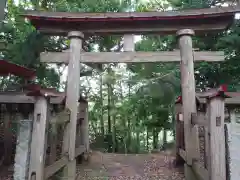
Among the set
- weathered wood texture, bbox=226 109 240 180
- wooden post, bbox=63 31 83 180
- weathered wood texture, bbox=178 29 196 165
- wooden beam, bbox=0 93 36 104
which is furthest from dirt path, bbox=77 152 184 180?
wooden beam, bbox=0 93 36 104

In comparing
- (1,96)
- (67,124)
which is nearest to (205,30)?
(67,124)

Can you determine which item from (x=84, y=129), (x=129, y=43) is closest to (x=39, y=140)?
(x=129, y=43)

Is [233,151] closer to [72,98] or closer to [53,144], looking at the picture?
[72,98]

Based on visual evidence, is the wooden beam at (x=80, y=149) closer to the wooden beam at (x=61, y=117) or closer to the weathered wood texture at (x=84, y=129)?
the weathered wood texture at (x=84, y=129)

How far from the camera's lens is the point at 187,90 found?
4.57 m

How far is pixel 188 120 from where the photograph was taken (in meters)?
4.46

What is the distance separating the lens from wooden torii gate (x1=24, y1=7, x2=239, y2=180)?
4527mm

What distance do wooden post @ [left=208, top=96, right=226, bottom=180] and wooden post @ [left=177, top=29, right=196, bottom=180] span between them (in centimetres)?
134

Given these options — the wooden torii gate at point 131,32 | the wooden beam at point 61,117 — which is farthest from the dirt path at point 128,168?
the wooden beam at point 61,117

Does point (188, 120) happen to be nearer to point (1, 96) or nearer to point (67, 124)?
point (67, 124)

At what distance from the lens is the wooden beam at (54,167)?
3.52 meters

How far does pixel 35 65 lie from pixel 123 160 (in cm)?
415

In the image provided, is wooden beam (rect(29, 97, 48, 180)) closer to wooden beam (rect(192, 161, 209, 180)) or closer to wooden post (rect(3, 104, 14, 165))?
wooden post (rect(3, 104, 14, 165))

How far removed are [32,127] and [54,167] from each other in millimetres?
758
